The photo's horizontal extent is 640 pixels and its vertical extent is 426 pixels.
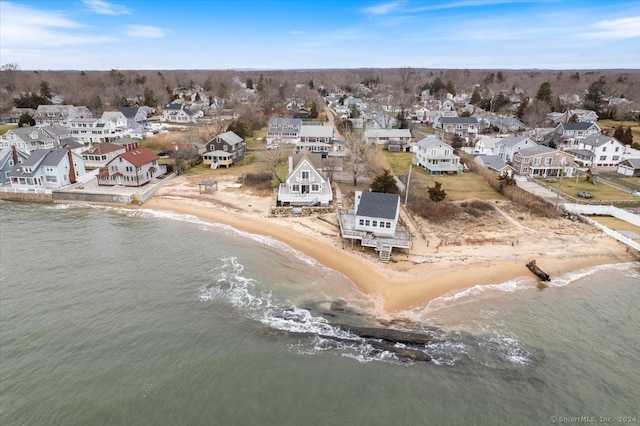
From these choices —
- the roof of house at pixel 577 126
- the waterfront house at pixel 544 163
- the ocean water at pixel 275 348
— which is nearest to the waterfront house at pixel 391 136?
the waterfront house at pixel 544 163

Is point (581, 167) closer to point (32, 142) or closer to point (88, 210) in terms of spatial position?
point (88, 210)

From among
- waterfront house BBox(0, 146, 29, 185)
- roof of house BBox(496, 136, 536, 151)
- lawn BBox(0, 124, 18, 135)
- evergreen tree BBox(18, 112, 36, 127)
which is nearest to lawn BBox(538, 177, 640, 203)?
roof of house BBox(496, 136, 536, 151)

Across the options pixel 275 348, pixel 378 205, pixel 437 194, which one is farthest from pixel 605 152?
pixel 275 348

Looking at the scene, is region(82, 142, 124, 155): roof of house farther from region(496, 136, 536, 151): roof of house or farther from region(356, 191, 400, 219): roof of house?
region(496, 136, 536, 151): roof of house

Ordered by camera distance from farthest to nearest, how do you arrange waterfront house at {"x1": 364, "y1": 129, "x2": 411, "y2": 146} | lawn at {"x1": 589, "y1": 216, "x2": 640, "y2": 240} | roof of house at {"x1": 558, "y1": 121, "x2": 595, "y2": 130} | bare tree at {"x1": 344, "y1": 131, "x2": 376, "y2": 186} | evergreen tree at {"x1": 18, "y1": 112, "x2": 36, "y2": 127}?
evergreen tree at {"x1": 18, "y1": 112, "x2": 36, "y2": 127}
roof of house at {"x1": 558, "y1": 121, "x2": 595, "y2": 130}
waterfront house at {"x1": 364, "y1": 129, "x2": 411, "y2": 146}
bare tree at {"x1": 344, "y1": 131, "x2": 376, "y2": 186}
lawn at {"x1": 589, "y1": 216, "x2": 640, "y2": 240}

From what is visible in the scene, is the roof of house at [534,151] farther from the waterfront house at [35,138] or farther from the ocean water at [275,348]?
the waterfront house at [35,138]

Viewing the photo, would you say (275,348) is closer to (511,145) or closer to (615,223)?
(615,223)
